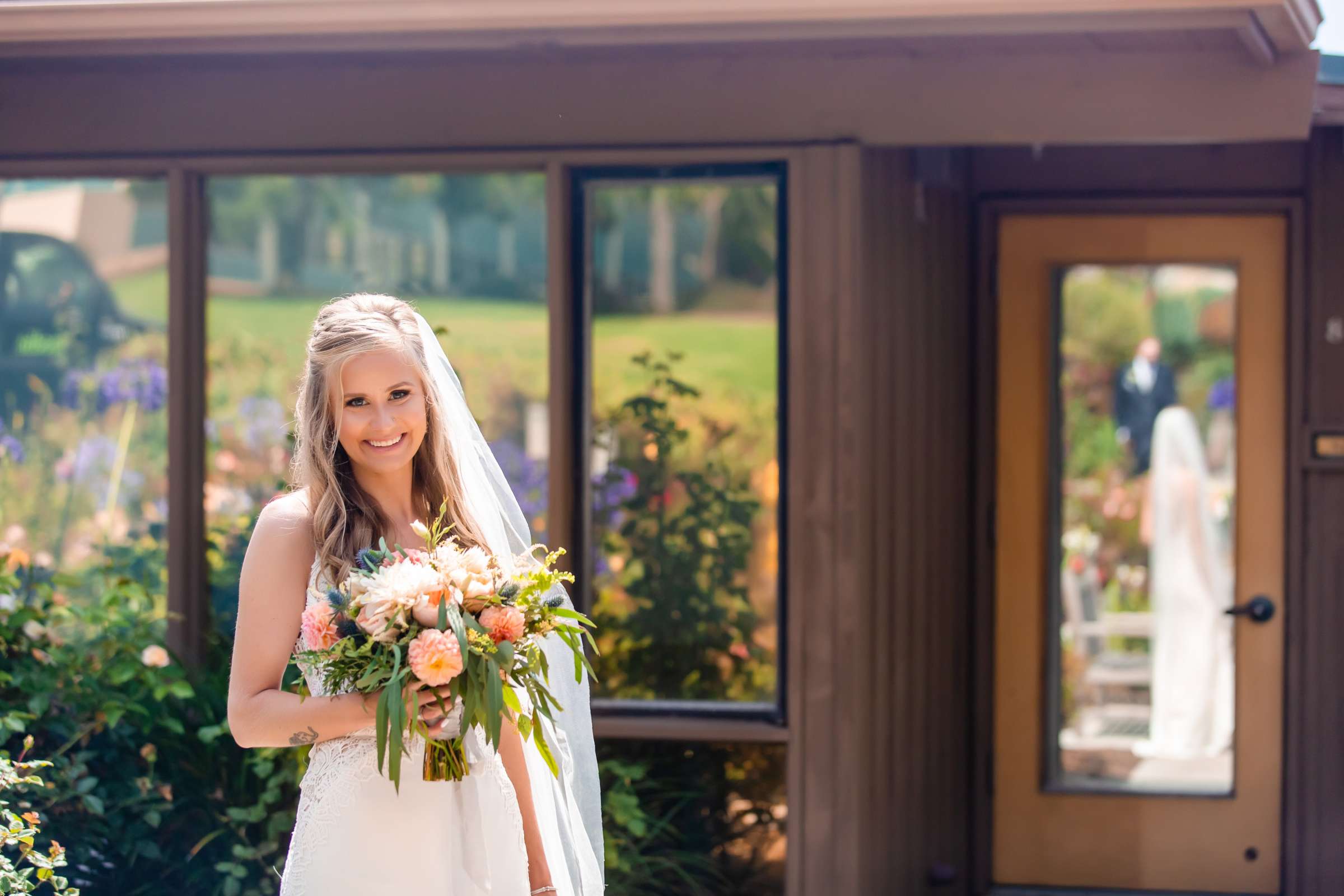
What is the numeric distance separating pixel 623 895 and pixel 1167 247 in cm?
307

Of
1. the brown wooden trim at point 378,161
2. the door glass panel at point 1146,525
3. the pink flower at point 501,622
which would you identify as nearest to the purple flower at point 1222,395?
the door glass panel at point 1146,525

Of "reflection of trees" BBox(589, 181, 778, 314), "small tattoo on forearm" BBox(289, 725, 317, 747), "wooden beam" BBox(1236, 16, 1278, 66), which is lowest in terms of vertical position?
"small tattoo on forearm" BBox(289, 725, 317, 747)

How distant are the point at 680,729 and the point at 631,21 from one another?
210cm

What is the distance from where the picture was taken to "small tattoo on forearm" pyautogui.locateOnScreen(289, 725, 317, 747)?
2475 millimetres

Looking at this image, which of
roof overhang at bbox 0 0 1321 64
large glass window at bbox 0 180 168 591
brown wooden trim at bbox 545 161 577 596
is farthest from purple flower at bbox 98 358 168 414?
brown wooden trim at bbox 545 161 577 596

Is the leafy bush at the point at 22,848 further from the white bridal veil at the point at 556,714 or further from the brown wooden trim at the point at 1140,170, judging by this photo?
the brown wooden trim at the point at 1140,170

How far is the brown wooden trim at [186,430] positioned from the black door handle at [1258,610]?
368cm

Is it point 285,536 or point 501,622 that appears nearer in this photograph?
point 501,622

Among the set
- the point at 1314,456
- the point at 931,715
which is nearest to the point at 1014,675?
the point at 931,715

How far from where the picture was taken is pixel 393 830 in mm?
2566

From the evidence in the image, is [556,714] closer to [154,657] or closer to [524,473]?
[524,473]

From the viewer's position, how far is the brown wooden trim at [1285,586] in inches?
203

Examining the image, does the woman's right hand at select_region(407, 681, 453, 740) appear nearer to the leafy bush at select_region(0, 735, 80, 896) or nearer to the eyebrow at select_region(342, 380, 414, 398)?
the eyebrow at select_region(342, 380, 414, 398)

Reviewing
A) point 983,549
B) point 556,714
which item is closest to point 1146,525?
point 983,549
